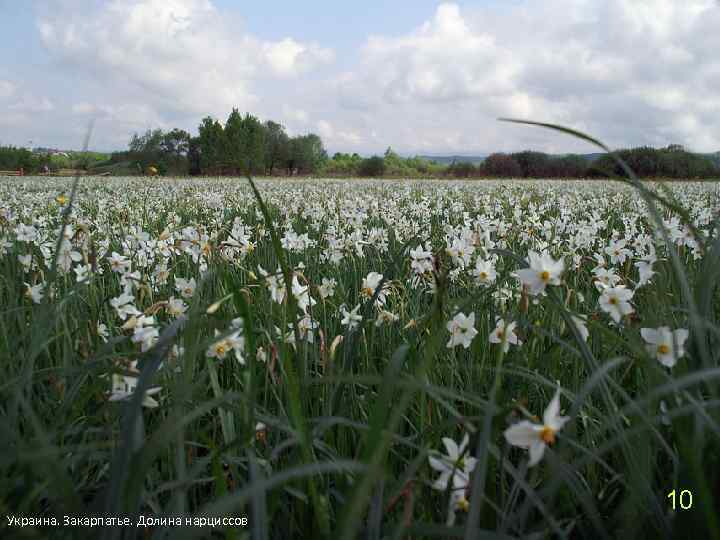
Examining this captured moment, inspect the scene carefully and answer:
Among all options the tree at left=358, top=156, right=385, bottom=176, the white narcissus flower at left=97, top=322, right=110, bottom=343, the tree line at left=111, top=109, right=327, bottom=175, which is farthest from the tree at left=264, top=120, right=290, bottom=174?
the white narcissus flower at left=97, top=322, right=110, bottom=343

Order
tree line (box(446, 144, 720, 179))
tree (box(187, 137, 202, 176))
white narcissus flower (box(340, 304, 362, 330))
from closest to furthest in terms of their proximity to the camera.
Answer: white narcissus flower (box(340, 304, 362, 330)) < tree line (box(446, 144, 720, 179)) < tree (box(187, 137, 202, 176))

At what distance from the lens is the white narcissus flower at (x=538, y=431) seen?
115cm

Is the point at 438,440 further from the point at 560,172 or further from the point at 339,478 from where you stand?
the point at 560,172

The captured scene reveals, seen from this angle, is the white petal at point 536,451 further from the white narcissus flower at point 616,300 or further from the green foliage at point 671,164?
the green foliage at point 671,164

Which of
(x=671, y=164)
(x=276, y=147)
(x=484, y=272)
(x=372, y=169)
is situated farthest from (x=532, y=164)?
(x=484, y=272)

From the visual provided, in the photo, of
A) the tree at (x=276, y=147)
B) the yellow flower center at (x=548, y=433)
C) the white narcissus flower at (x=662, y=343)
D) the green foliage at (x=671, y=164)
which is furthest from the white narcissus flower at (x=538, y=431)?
the tree at (x=276, y=147)

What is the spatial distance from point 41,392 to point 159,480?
97cm

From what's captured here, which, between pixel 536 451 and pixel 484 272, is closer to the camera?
pixel 536 451

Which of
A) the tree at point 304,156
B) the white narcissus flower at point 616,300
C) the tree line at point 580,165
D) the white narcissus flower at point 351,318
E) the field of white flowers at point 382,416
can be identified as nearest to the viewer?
the field of white flowers at point 382,416

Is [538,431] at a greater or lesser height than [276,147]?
lesser

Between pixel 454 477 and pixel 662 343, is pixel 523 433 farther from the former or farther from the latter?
pixel 662 343

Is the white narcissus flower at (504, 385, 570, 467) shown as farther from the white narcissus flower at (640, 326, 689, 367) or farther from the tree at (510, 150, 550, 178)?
the tree at (510, 150, 550, 178)

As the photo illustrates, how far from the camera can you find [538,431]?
1.17 meters

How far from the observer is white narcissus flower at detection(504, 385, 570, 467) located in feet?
3.78
